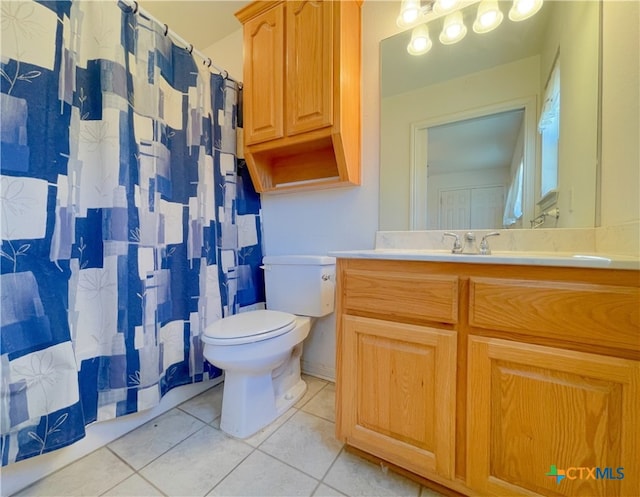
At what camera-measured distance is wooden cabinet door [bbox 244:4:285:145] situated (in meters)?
1.43

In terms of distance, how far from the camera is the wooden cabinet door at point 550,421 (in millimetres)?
628

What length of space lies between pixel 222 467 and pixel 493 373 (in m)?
1.03

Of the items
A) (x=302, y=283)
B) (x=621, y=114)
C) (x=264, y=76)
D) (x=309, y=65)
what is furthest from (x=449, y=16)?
(x=302, y=283)

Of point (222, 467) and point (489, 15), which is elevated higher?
point (489, 15)

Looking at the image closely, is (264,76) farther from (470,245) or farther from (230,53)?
(470,245)

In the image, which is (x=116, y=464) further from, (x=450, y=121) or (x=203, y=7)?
(x=203, y=7)

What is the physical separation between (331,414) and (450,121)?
158 centimetres

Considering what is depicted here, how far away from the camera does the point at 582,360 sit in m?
0.66

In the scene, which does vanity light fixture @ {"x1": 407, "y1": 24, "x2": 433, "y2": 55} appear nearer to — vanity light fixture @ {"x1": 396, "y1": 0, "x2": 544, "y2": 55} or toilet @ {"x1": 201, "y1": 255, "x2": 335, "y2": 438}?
vanity light fixture @ {"x1": 396, "y1": 0, "x2": 544, "y2": 55}

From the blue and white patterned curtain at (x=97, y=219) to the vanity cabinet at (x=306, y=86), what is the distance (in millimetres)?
296

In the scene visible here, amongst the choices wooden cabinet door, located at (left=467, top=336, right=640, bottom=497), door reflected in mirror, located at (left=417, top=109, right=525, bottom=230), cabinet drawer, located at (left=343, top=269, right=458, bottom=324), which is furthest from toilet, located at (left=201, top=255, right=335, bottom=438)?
wooden cabinet door, located at (left=467, top=336, right=640, bottom=497)

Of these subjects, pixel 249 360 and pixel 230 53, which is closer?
pixel 249 360

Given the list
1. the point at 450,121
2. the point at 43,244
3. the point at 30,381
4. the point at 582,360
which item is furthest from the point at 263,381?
the point at 450,121

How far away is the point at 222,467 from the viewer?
3.32 ft
